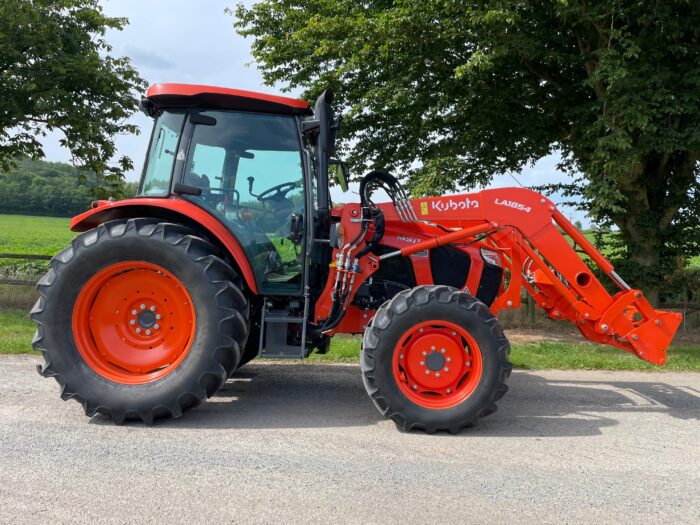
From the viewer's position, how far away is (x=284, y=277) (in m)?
4.36

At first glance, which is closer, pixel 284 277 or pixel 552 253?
pixel 284 277

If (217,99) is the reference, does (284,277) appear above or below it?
below

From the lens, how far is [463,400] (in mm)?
3988

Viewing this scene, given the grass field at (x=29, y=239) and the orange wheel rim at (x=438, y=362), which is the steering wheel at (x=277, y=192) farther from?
the grass field at (x=29, y=239)

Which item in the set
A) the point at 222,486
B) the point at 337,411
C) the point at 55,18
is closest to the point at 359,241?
the point at 337,411

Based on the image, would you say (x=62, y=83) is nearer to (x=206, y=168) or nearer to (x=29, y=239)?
(x=206, y=168)

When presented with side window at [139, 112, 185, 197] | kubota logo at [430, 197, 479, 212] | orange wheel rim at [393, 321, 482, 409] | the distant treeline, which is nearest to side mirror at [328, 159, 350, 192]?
kubota logo at [430, 197, 479, 212]

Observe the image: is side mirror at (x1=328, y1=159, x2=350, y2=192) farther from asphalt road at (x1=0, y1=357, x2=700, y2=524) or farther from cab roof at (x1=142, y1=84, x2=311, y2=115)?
asphalt road at (x1=0, y1=357, x2=700, y2=524)

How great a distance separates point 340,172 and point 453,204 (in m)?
0.99

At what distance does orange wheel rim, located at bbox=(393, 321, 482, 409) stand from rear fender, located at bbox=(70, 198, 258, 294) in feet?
4.06

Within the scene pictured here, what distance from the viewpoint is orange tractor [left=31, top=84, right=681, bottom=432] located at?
3.98m

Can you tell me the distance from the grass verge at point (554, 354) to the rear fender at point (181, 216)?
2.49 metres

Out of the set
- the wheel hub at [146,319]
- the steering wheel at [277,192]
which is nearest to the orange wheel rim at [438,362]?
the steering wheel at [277,192]

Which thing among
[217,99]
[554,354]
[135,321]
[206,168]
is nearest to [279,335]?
[135,321]
